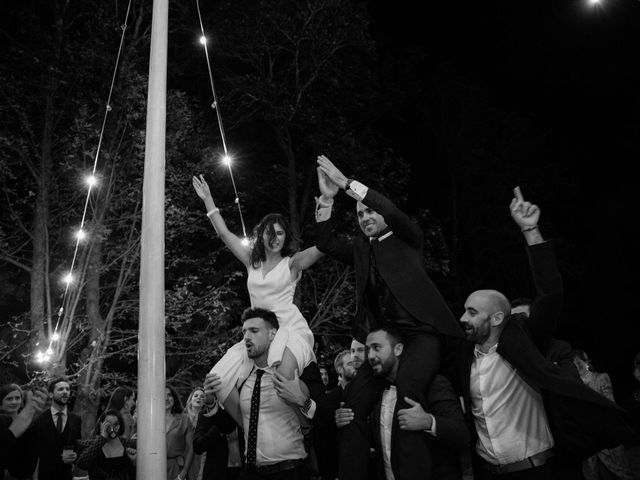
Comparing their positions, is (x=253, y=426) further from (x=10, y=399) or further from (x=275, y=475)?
(x=10, y=399)

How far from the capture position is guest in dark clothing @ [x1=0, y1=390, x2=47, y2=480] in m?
4.17

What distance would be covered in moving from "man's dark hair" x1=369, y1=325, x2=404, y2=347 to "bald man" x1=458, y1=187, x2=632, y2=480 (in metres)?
0.45

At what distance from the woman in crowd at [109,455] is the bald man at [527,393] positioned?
13.4 feet

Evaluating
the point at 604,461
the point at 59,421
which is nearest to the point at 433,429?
the point at 604,461

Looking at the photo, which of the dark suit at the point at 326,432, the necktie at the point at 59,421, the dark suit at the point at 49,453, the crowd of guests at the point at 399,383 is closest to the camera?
the crowd of guests at the point at 399,383

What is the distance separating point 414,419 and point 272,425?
3.99 ft

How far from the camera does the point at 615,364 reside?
19016 millimetres

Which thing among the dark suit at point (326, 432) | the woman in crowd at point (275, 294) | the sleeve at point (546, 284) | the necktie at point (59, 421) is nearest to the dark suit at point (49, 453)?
the necktie at point (59, 421)

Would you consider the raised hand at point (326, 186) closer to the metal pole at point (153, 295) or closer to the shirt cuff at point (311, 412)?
the metal pole at point (153, 295)

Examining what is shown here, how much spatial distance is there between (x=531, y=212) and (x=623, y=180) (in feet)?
61.3

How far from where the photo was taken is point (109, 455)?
21.1 feet

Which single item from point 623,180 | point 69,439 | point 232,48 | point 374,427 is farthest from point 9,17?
point 623,180

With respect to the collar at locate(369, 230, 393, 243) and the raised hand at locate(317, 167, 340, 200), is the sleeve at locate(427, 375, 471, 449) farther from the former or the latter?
the raised hand at locate(317, 167, 340, 200)

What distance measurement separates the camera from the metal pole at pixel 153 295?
419 cm
